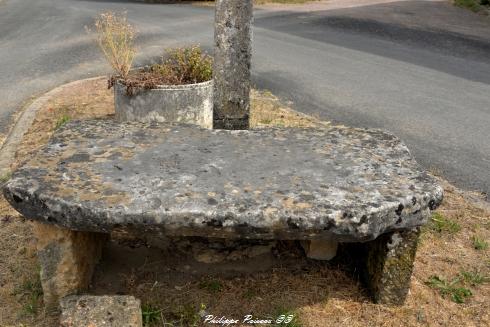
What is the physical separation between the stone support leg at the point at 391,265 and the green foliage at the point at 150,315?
1.28m

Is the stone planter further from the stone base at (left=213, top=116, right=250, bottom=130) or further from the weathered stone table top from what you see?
the weathered stone table top

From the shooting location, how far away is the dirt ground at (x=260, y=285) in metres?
2.99

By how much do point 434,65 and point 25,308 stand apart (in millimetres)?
8822

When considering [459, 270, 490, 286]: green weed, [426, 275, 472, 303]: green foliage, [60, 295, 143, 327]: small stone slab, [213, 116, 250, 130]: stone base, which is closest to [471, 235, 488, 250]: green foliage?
[459, 270, 490, 286]: green weed

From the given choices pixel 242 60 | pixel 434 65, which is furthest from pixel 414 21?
pixel 242 60

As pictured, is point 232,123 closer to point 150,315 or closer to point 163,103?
point 163,103

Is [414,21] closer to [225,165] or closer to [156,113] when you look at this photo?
[156,113]

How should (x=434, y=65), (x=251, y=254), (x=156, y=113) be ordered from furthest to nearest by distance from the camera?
(x=434, y=65), (x=156, y=113), (x=251, y=254)

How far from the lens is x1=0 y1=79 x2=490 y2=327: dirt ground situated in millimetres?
2990

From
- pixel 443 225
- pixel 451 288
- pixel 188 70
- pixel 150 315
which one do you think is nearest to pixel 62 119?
pixel 188 70

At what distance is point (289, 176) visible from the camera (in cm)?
289

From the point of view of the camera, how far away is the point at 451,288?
3326mm

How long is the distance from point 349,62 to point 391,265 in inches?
288

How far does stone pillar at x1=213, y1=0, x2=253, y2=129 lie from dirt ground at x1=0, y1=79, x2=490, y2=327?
1356 millimetres
